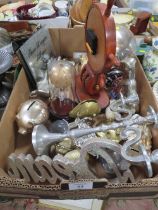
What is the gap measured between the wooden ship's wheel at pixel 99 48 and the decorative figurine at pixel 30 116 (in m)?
0.12

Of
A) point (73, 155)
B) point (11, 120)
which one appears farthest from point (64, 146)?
point (11, 120)

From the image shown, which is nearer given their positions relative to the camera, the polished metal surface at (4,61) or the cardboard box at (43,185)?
the cardboard box at (43,185)

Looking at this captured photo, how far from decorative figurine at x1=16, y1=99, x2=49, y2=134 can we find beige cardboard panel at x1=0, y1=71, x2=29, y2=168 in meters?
0.02

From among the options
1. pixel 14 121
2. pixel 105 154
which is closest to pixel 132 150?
pixel 105 154

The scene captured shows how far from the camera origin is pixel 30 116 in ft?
2.03

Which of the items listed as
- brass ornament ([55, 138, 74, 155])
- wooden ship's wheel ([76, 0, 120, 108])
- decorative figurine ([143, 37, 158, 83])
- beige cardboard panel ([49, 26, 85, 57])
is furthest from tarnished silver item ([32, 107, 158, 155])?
beige cardboard panel ([49, 26, 85, 57])

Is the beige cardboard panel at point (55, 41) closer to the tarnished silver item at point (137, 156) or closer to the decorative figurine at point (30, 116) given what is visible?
the decorative figurine at point (30, 116)

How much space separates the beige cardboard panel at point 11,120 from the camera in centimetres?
59

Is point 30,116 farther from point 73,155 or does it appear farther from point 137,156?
point 137,156

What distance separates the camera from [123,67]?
70 cm

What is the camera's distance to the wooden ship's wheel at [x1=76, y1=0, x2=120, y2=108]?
20.8 inches

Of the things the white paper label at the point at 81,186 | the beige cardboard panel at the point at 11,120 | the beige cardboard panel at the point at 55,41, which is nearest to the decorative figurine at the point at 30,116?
the beige cardboard panel at the point at 11,120

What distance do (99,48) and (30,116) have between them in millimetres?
217

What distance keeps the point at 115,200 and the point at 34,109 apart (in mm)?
272
